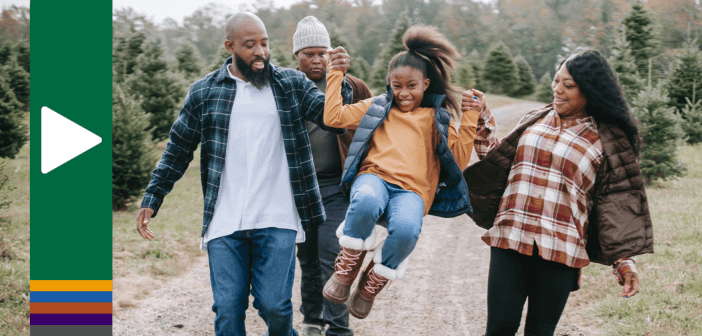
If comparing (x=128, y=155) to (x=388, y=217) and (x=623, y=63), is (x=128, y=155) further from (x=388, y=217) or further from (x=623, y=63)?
(x=623, y=63)

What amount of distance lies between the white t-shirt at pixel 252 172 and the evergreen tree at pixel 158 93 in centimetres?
1143

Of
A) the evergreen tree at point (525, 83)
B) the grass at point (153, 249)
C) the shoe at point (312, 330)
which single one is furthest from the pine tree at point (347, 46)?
the shoe at point (312, 330)

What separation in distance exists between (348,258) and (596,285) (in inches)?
162

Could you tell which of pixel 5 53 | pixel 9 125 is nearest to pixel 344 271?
pixel 9 125

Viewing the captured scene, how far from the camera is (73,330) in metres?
3.23

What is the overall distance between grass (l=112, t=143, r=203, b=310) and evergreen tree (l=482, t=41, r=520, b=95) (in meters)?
30.6

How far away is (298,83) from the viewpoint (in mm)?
3443

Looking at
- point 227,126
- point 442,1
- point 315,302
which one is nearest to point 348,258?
point 227,126

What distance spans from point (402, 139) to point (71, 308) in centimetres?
215

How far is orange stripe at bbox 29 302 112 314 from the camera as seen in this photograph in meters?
3.13

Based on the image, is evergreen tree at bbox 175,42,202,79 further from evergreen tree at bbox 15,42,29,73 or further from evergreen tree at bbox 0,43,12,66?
evergreen tree at bbox 0,43,12,66

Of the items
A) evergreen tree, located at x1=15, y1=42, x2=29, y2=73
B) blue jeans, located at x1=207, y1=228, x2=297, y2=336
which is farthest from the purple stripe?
evergreen tree, located at x1=15, y1=42, x2=29, y2=73

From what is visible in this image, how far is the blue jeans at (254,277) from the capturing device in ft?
10.5

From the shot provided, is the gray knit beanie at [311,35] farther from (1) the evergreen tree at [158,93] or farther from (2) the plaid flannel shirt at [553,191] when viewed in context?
(1) the evergreen tree at [158,93]
